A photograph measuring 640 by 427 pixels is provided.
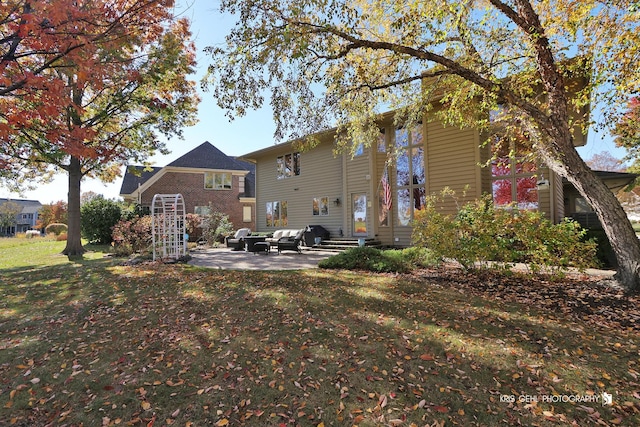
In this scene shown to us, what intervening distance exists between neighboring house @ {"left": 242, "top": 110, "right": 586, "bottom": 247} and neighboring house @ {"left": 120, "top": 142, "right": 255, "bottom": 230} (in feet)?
20.7

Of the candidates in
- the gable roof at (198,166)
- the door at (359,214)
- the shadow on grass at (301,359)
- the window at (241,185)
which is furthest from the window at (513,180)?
the window at (241,185)

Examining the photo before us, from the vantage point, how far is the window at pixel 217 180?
81.0ft

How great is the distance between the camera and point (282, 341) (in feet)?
12.7

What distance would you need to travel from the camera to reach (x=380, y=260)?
8.24 metres

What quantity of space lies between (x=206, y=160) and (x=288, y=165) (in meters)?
10.1

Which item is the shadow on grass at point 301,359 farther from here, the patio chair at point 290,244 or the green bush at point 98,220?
the green bush at point 98,220

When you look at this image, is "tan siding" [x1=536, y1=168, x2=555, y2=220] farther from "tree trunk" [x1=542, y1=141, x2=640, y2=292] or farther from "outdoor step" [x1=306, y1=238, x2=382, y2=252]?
"outdoor step" [x1=306, y1=238, x2=382, y2=252]

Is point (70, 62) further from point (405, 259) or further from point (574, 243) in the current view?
point (574, 243)

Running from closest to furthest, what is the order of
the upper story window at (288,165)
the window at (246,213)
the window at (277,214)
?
the upper story window at (288,165) → the window at (277,214) → the window at (246,213)

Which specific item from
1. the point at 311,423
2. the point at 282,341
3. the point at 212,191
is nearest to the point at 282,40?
the point at 282,341

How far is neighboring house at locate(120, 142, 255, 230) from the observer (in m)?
23.2

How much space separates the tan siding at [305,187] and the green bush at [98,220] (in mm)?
7962

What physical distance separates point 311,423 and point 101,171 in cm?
1677

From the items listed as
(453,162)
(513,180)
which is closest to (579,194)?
(513,180)
